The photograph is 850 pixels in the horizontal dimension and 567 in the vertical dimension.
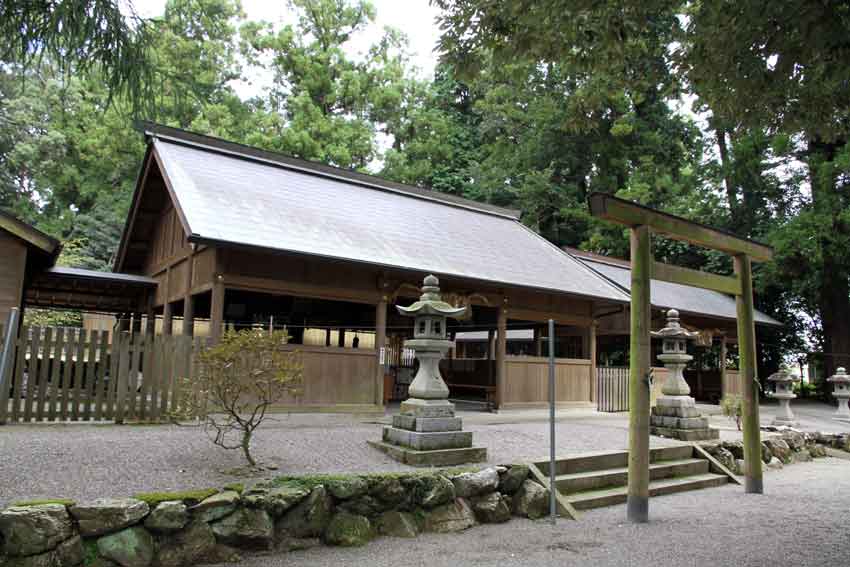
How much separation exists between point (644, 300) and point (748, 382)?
2.65 metres

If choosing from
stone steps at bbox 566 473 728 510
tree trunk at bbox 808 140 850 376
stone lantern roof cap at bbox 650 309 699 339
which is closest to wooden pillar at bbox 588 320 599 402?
stone lantern roof cap at bbox 650 309 699 339

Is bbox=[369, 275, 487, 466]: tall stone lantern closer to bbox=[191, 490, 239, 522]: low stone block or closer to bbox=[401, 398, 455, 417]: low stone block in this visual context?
bbox=[401, 398, 455, 417]: low stone block

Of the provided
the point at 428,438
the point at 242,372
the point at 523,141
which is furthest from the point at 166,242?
the point at 523,141

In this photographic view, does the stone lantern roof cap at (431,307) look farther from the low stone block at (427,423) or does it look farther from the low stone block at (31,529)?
the low stone block at (31,529)

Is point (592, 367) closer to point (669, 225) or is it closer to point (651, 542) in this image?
point (669, 225)

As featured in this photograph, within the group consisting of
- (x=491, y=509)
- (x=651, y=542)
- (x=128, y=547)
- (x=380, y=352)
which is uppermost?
(x=380, y=352)

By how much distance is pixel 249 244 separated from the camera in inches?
376

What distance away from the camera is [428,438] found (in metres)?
7.04

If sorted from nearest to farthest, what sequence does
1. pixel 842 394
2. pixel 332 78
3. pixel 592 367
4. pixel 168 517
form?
1. pixel 168 517
2. pixel 592 367
3. pixel 842 394
4. pixel 332 78

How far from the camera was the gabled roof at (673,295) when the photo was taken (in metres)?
19.0

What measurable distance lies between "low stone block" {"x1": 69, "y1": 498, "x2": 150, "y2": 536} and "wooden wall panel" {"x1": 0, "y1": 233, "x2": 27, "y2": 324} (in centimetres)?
830

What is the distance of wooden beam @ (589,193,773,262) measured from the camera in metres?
6.48

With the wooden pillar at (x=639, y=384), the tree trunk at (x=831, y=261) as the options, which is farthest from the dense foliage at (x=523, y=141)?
the wooden pillar at (x=639, y=384)

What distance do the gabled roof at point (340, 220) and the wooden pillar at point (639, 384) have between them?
17.2 feet
